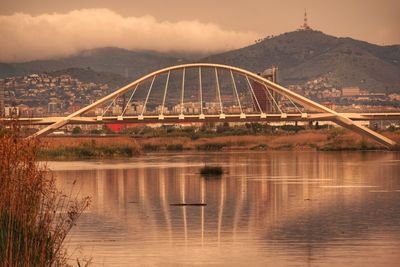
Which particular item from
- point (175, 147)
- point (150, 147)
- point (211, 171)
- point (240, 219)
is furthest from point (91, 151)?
point (240, 219)

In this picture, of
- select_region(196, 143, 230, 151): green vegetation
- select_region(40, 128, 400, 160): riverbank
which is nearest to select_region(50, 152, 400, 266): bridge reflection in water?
select_region(40, 128, 400, 160): riverbank

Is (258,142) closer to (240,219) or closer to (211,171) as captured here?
(211,171)

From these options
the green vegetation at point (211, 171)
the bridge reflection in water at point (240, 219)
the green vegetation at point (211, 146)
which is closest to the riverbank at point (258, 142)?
the green vegetation at point (211, 146)

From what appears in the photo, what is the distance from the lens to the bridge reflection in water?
18734mm

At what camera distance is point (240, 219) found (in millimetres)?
24953

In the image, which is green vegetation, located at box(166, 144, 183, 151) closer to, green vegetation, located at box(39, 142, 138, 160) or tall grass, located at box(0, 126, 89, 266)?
green vegetation, located at box(39, 142, 138, 160)

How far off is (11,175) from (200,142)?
84.1 m

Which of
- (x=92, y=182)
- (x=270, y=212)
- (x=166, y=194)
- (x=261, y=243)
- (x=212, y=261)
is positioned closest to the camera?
(x=212, y=261)

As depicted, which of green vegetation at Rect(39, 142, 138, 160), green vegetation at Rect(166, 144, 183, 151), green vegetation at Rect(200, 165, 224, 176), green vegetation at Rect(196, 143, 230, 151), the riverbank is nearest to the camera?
green vegetation at Rect(200, 165, 224, 176)

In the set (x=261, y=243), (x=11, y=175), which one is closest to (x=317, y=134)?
(x=261, y=243)

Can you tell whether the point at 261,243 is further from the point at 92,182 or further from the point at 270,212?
the point at 92,182

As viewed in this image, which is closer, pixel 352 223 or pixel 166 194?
pixel 352 223

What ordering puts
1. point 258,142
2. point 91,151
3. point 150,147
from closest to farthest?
1. point 91,151
2. point 150,147
3. point 258,142

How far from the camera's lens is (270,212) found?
26.8 metres
